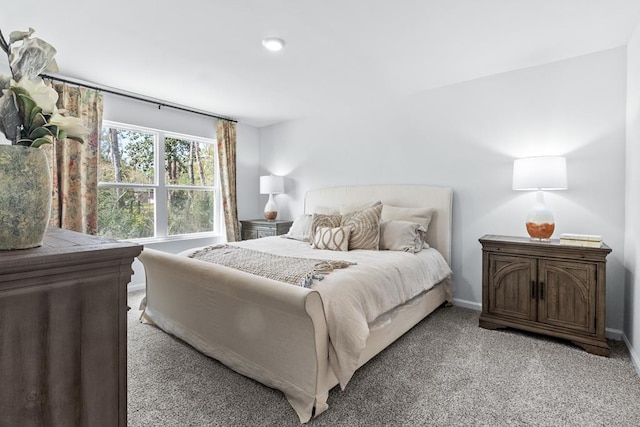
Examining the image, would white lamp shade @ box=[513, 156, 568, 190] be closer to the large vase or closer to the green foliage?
the large vase

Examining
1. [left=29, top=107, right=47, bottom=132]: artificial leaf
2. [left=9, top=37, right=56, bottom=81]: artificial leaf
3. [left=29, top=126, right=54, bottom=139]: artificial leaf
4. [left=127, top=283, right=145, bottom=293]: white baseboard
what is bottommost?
[left=127, top=283, right=145, bottom=293]: white baseboard

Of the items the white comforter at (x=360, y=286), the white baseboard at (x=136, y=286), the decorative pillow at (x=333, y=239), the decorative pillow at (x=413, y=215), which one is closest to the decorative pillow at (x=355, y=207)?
the decorative pillow at (x=413, y=215)

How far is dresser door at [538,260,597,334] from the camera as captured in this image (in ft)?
7.97

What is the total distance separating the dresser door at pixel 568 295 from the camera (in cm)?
243

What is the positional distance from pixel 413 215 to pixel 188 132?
324 centimetres

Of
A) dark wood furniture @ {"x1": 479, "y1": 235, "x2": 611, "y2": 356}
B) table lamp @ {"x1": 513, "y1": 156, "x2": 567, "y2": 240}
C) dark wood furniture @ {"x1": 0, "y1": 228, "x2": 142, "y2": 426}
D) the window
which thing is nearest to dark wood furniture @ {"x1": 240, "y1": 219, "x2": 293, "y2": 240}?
the window

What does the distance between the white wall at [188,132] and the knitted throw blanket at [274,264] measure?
68.8 inches

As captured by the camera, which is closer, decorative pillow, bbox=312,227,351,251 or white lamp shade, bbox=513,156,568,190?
white lamp shade, bbox=513,156,568,190

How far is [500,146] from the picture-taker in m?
3.26

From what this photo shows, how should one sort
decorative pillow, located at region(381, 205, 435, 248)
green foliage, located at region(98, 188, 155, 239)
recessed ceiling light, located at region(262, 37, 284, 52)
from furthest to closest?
green foliage, located at region(98, 188, 155, 239)
decorative pillow, located at region(381, 205, 435, 248)
recessed ceiling light, located at region(262, 37, 284, 52)

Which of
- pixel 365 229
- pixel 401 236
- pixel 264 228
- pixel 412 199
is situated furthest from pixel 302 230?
pixel 412 199

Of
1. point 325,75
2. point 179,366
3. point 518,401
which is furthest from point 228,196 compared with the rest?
point 518,401

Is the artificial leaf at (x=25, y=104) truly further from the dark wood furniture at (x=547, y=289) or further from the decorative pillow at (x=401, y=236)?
the dark wood furniture at (x=547, y=289)

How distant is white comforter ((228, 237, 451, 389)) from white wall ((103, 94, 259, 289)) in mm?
1616
